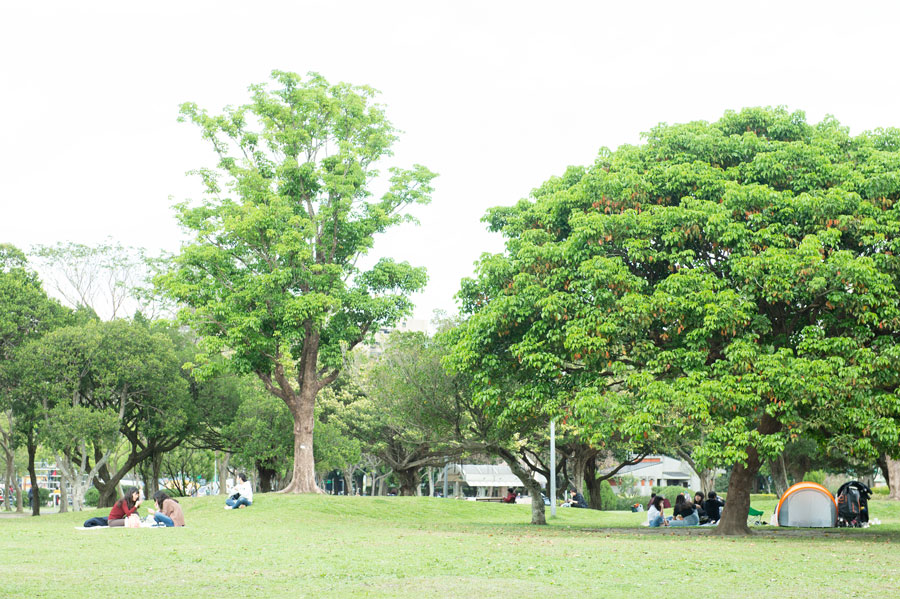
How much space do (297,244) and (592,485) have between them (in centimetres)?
2198

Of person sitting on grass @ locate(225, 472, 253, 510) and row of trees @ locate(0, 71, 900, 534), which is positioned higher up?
row of trees @ locate(0, 71, 900, 534)

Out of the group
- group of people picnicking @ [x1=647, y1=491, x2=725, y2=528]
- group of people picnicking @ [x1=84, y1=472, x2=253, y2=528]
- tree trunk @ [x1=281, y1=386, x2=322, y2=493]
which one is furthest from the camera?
tree trunk @ [x1=281, y1=386, x2=322, y2=493]

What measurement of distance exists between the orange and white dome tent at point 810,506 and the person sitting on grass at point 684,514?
2.16m

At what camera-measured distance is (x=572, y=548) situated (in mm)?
14422

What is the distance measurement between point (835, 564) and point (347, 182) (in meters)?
21.3

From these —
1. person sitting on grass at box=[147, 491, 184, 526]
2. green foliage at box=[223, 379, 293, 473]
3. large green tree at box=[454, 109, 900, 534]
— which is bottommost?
person sitting on grass at box=[147, 491, 184, 526]

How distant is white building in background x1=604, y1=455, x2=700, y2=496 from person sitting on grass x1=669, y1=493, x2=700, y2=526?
52.8 meters

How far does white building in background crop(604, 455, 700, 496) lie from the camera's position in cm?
7912

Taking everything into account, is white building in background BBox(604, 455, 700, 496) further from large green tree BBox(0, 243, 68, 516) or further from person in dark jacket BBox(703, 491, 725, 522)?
person in dark jacket BBox(703, 491, 725, 522)

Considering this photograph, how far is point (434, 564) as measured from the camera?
11.5 m

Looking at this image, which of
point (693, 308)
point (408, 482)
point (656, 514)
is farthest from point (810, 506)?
point (408, 482)

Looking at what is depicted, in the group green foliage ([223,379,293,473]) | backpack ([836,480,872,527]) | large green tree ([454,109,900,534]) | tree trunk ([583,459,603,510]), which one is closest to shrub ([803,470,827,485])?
tree trunk ([583,459,603,510])

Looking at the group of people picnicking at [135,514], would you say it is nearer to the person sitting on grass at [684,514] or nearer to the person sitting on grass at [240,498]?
the person sitting on grass at [240,498]

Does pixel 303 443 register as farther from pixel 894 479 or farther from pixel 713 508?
pixel 894 479
